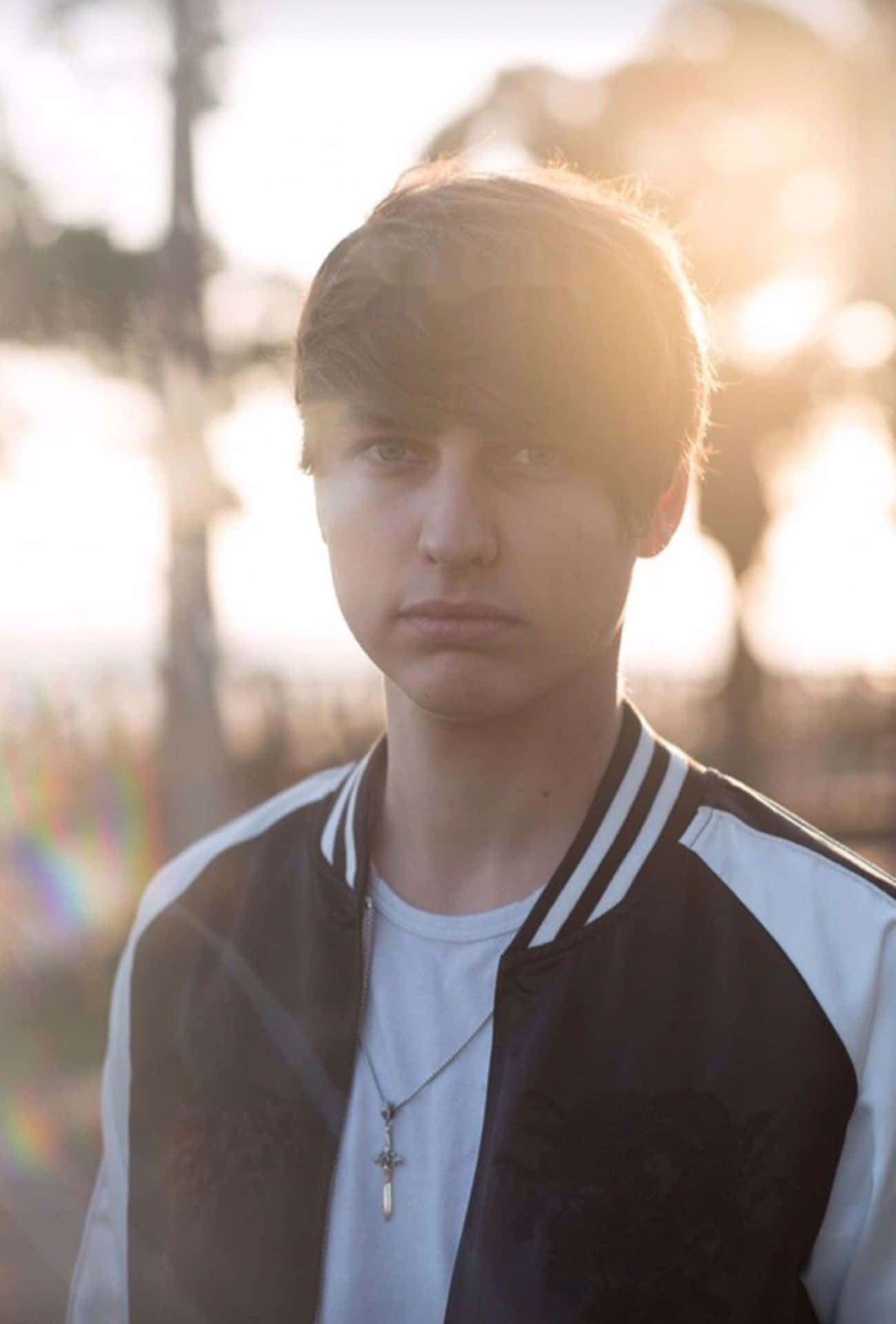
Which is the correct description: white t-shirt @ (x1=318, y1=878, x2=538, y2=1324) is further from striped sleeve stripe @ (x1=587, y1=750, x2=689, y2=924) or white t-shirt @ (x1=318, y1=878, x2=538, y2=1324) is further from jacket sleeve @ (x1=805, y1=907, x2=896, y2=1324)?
jacket sleeve @ (x1=805, y1=907, x2=896, y2=1324)

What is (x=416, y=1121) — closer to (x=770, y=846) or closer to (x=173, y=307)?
(x=770, y=846)

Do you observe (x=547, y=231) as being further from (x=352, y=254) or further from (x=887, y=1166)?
(x=887, y=1166)

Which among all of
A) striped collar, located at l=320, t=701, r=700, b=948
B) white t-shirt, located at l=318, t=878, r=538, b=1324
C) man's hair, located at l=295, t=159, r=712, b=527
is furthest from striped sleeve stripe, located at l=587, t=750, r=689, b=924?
man's hair, located at l=295, t=159, r=712, b=527

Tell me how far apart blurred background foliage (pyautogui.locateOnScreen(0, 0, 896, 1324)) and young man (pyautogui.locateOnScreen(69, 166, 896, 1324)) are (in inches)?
21.4

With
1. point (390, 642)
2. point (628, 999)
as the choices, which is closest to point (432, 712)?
point (390, 642)

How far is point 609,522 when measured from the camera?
1.89 meters

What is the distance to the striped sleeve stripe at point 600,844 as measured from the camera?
1909 mm

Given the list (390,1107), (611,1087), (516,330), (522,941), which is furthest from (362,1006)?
(516,330)

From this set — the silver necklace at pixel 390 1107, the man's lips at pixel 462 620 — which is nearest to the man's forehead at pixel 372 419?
the man's lips at pixel 462 620

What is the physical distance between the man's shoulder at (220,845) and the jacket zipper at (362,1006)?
251mm

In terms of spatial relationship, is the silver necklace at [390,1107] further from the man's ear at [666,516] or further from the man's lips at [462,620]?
the man's ear at [666,516]

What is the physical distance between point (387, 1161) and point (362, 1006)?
217 millimetres

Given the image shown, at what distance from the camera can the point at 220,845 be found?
2.37m

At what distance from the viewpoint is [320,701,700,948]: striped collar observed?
1919 mm
